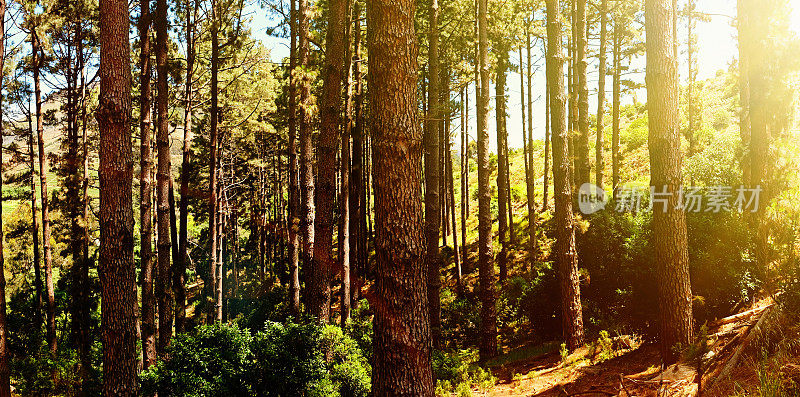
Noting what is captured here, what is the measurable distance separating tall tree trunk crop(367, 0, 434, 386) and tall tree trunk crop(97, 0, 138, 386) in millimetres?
3816

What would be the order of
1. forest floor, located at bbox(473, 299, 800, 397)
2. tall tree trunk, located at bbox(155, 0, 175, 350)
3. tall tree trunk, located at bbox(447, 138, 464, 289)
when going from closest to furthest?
forest floor, located at bbox(473, 299, 800, 397)
tall tree trunk, located at bbox(155, 0, 175, 350)
tall tree trunk, located at bbox(447, 138, 464, 289)

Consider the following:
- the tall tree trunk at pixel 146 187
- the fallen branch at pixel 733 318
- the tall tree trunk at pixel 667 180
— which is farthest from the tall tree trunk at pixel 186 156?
the fallen branch at pixel 733 318

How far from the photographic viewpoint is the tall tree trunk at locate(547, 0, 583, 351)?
8711 mm

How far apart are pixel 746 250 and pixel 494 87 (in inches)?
547

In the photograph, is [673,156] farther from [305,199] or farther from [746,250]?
[305,199]

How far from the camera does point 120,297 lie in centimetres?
577

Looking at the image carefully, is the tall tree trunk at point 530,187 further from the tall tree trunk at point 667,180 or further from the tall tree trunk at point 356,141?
the tall tree trunk at point 667,180

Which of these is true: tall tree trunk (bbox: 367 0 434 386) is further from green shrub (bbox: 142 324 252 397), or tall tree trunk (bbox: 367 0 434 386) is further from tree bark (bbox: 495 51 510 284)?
tree bark (bbox: 495 51 510 284)

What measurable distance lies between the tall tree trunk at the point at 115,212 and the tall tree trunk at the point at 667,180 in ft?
24.0

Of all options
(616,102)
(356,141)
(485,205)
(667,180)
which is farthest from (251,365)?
(616,102)

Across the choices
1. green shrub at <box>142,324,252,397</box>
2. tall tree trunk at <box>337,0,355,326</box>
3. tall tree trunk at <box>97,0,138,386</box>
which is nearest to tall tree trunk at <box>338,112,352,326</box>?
tall tree trunk at <box>337,0,355,326</box>

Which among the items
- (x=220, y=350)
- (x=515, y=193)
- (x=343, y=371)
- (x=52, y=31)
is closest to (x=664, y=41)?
(x=343, y=371)

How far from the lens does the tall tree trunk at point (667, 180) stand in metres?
6.25

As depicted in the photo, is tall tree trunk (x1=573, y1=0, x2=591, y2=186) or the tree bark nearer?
tall tree trunk (x1=573, y1=0, x2=591, y2=186)
